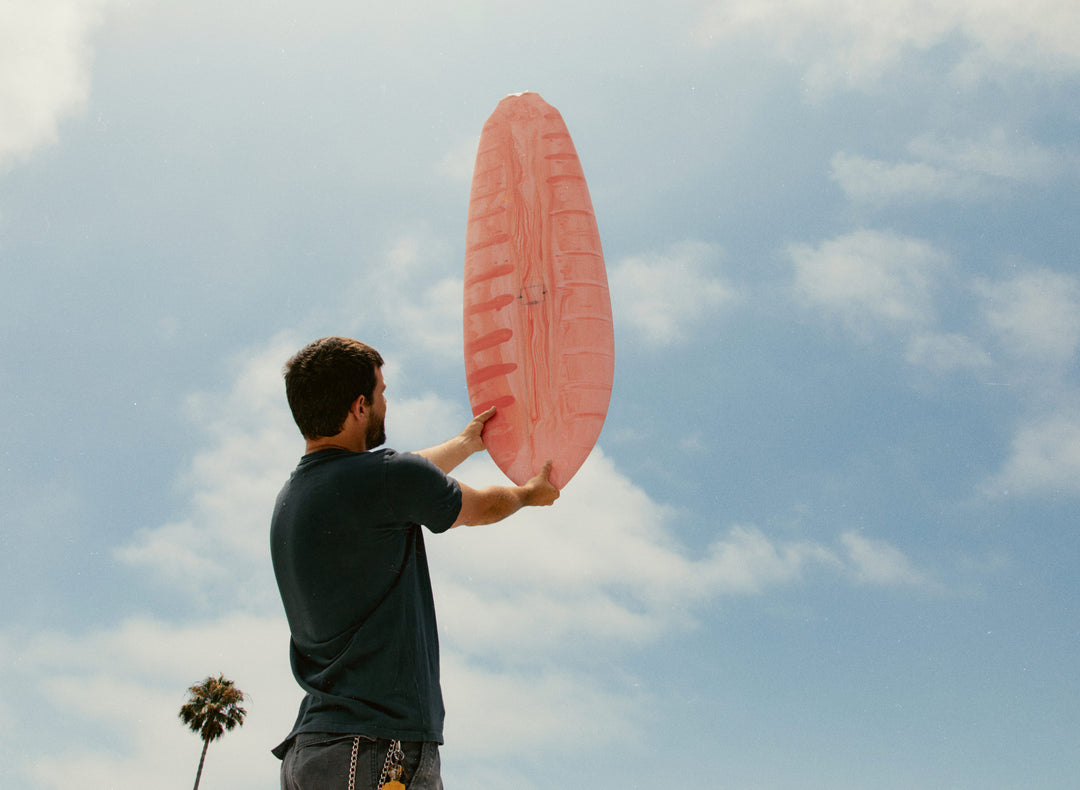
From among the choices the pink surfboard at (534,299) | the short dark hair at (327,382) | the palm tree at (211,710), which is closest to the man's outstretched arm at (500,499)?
the pink surfboard at (534,299)

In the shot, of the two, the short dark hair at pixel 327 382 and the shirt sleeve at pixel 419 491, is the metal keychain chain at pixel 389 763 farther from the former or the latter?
the short dark hair at pixel 327 382

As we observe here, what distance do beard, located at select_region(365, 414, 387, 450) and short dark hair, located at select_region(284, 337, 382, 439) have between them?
0.28 ft

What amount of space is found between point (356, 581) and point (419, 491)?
30cm

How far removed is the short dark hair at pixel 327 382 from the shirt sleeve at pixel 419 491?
252mm

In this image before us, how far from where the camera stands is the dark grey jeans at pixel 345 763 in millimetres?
2260

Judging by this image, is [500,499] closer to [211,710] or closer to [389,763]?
[389,763]

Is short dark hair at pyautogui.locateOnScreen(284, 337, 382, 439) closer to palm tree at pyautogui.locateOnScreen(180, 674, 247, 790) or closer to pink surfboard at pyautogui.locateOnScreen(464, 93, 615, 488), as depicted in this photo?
pink surfboard at pyautogui.locateOnScreen(464, 93, 615, 488)

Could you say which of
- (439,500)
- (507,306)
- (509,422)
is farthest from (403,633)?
(507,306)

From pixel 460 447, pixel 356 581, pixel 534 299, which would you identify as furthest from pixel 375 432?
pixel 534 299

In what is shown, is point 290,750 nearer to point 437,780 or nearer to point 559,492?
point 437,780

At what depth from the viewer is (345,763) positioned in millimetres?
2268

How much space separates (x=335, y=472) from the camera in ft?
8.12

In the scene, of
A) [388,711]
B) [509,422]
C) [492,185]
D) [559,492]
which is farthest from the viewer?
[492,185]

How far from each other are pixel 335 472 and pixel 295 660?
558mm
